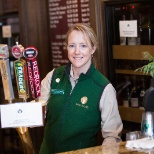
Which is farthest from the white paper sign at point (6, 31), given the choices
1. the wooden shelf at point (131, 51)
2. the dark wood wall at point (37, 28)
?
the wooden shelf at point (131, 51)

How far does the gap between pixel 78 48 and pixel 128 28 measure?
0.97 meters

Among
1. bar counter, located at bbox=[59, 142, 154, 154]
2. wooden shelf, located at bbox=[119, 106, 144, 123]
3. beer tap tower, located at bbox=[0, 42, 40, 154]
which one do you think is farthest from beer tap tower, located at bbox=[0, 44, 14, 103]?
wooden shelf, located at bbox=[119, 106, 144, 123]

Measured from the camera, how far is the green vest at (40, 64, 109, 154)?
2.19 meters

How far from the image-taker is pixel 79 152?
1746 millimetres

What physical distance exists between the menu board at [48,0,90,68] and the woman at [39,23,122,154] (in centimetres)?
119

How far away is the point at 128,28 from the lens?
3.03 metres

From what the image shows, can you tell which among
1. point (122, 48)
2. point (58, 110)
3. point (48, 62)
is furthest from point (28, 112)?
point (48, 62)

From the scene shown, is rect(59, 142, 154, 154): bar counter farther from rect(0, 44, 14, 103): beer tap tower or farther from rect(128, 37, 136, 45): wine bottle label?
rect(128, 37, 136, 45): wine bottle label

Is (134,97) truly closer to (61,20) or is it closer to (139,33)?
(139,33)

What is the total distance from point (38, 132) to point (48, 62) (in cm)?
69

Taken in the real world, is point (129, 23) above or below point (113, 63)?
above

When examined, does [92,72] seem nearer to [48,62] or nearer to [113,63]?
[113,63]

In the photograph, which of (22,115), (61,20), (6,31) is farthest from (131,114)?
(6,31)

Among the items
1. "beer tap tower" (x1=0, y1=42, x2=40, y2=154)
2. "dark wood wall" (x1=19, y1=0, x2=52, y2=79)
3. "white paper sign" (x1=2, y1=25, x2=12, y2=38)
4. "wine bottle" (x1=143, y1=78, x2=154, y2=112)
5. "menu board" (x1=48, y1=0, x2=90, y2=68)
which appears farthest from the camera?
"white paper sign" (x1=2, y1=25, x2=12, y2=38)
